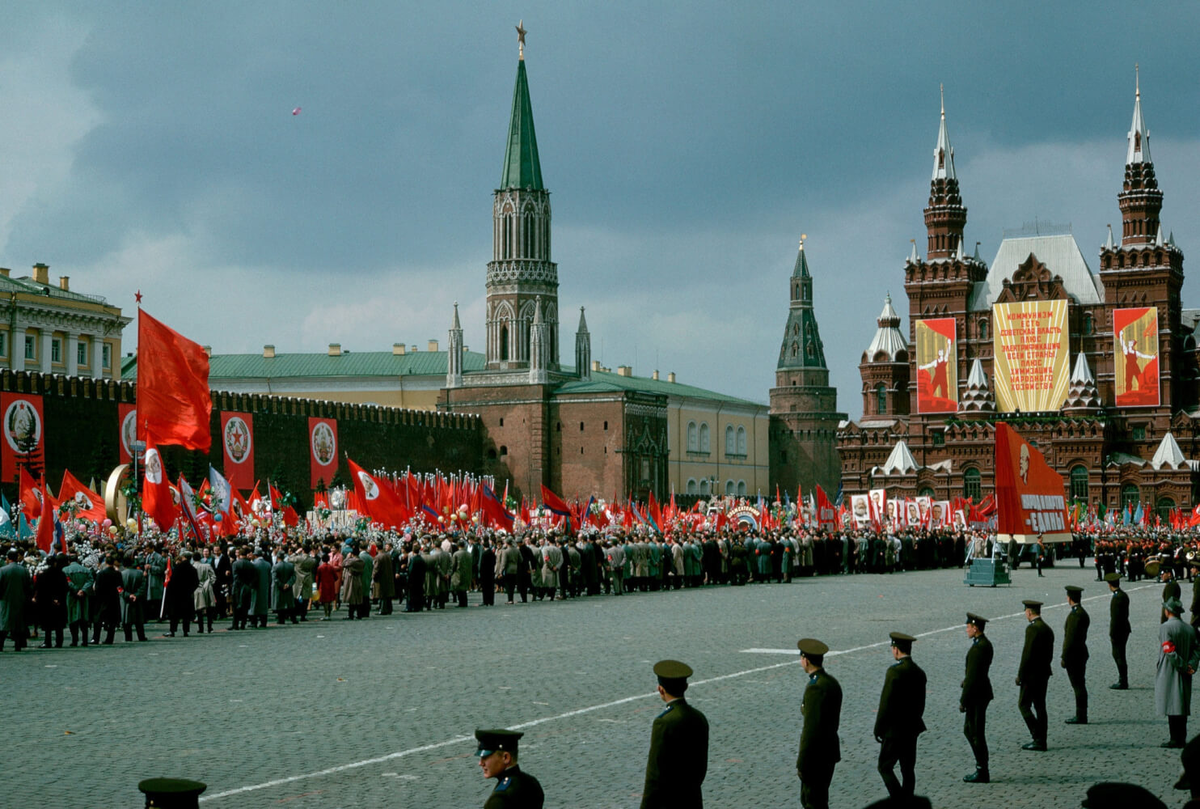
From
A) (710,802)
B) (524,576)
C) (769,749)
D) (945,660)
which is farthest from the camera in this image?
(524,576)

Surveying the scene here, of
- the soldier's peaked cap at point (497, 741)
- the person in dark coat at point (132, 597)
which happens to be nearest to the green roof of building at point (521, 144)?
the person in dark coat at point (132, 597)

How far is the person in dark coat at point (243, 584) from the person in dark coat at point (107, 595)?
7.40 ft

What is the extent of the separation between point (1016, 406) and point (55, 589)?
70433mm

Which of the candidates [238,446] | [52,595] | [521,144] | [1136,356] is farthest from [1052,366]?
[52,595]

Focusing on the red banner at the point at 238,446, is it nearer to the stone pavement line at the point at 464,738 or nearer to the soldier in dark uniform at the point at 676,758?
the stone pavement line at the point at 464,738

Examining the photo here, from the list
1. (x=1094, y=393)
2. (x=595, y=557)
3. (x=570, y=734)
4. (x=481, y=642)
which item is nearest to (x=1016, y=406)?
(x=1094, y=393)

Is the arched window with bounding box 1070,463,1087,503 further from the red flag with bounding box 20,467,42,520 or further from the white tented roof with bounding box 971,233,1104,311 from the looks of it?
the red flag with bounding box 20,467,42,520

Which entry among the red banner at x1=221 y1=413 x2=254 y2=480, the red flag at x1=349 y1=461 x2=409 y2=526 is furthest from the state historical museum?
the red flag at x1=349 y1=461 x2=409 y2=526

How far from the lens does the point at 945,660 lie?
16859 millimetres

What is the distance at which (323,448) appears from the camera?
71.6m

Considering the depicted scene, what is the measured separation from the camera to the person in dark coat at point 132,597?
19.7 metres

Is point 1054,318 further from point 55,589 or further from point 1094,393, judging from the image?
point 55,589

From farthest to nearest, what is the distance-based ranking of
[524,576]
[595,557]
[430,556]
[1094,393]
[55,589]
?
1. [1094,393]
2. [595,557]
3. [524,576]
4. [430,556]
5. [55,589]

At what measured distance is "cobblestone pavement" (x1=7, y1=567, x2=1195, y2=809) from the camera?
962cm
